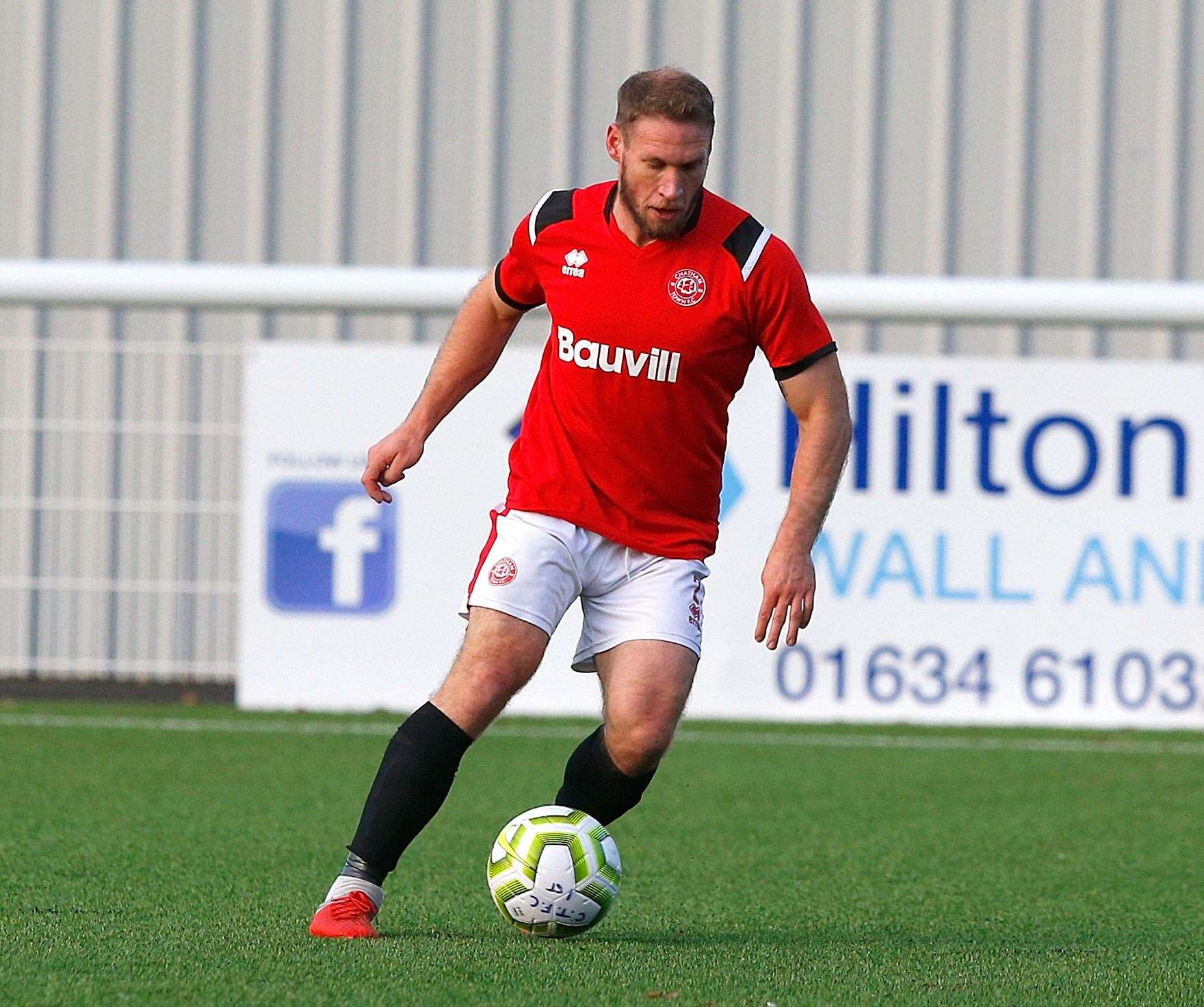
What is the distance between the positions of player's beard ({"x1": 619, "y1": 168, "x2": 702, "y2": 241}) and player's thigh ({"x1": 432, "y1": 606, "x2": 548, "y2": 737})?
747 mm

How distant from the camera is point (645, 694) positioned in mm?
3510

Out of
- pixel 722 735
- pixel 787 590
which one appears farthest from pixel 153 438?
pixel 787 590

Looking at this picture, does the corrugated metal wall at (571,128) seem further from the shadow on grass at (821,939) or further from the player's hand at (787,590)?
the player's hand at (787,590)

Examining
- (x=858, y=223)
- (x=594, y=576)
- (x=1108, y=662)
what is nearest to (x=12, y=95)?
(x=858, y=223)

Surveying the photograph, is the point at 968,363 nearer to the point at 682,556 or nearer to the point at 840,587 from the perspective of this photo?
the point at 840,587

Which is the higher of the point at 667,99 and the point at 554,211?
the point at 667,99

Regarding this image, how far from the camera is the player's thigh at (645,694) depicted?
11.5ft

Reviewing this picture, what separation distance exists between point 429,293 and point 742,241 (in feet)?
13.3

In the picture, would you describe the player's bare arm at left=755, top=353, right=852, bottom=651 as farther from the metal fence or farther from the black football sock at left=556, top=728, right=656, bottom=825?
the metal fence

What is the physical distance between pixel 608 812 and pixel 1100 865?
5.17 ft

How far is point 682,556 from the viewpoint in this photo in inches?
142

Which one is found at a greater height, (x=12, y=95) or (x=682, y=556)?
(x=12, y=95)

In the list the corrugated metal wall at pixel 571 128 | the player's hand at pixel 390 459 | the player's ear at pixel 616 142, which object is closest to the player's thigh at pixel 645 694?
the player's hand at pixel 390 459

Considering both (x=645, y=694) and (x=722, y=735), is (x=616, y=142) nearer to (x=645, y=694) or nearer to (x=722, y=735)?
(x=645, y=694)
